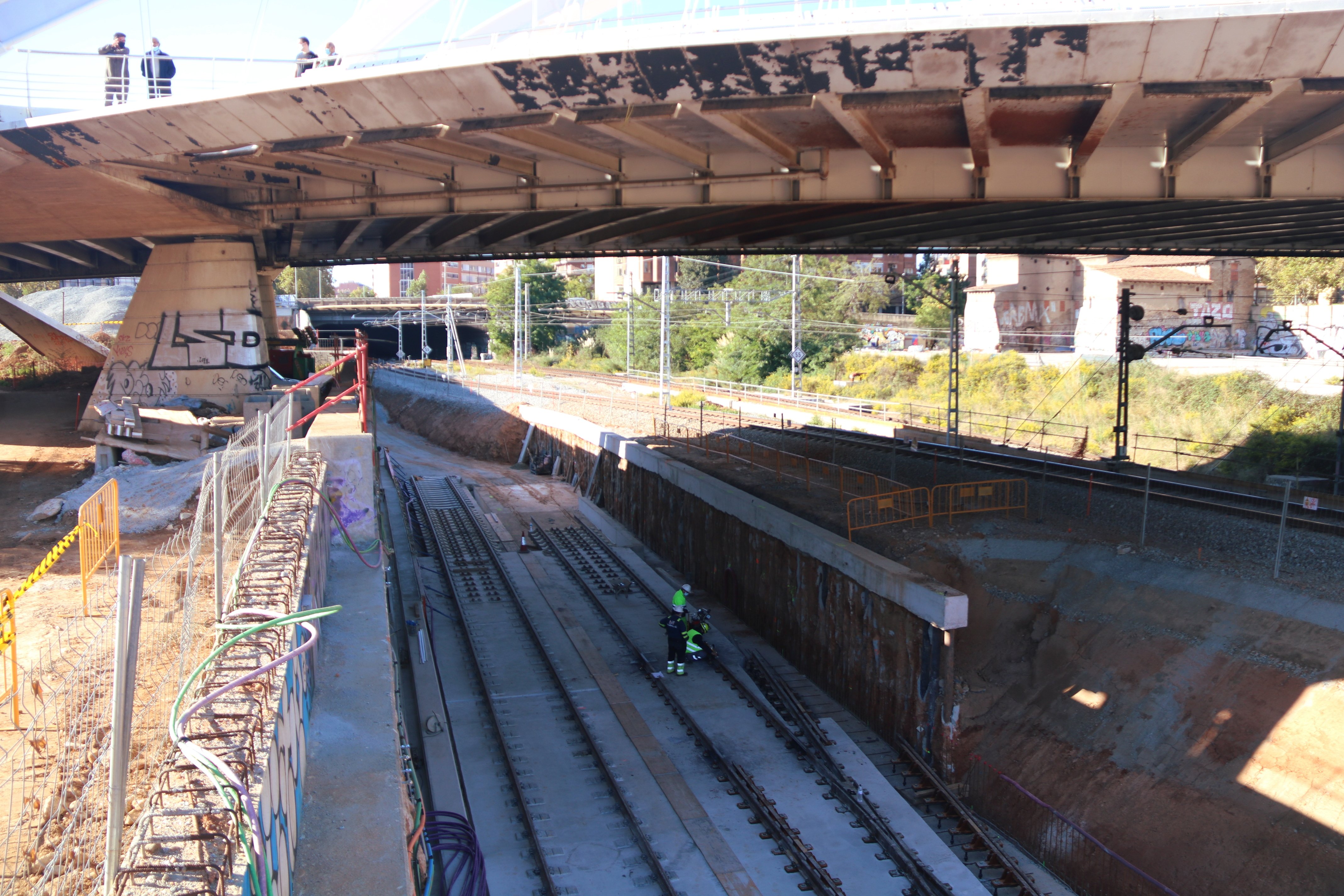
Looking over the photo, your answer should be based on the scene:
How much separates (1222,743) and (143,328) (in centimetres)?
2399

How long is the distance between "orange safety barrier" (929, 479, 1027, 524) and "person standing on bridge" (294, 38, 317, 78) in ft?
46.8

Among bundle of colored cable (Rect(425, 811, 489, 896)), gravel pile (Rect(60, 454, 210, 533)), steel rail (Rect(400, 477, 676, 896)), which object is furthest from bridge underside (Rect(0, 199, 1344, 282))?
bundle of colored cable (Rect(425, 811, 489, 896))

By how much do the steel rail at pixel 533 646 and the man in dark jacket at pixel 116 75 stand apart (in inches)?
489

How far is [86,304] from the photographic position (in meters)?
58.0

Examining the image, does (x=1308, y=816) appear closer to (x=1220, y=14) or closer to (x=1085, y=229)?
(x=1220, y=14)

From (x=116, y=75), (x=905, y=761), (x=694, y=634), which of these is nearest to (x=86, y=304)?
(x=116, y=75)

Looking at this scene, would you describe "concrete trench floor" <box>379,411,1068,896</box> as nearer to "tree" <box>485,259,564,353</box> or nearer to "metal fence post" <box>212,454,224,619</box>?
"metal fence post" <box>212,454,224,619</box>

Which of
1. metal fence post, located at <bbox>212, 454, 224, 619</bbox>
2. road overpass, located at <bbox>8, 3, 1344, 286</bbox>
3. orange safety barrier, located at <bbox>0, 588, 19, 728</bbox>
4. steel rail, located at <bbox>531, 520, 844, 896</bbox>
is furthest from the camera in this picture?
road overpass, located at <bbox>8, 3, 1344, 286</bbox>

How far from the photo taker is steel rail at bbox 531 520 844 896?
11039mm

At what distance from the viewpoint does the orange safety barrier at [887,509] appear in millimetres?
17750

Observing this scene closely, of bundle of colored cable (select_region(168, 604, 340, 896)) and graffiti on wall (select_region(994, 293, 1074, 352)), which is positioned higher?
graffiti on wall (select_region(994, 293, 1074, 352))

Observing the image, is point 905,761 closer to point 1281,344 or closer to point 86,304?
point 1281,344

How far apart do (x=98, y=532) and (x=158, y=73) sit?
8835 millimetres

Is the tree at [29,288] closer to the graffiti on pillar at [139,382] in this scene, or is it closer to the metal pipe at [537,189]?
the graffiti on pillar at [139,382]
